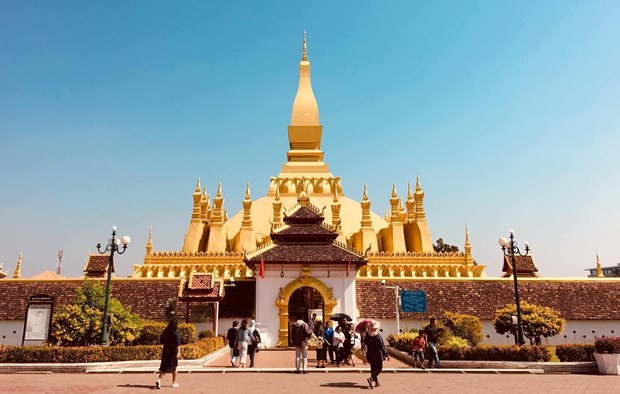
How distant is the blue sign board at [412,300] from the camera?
1056 inches

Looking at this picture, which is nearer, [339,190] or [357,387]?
[357,387]

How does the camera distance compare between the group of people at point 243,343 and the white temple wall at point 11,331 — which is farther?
the white temple wall at point 11,331

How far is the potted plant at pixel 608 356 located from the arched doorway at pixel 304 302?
13544mm

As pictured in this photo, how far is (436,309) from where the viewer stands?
1123 inches

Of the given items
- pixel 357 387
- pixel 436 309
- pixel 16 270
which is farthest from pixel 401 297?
pixel 16 270

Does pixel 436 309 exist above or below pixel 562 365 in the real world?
above

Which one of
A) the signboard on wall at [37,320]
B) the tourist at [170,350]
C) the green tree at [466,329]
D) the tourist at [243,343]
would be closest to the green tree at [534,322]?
the green tree at [466,329]

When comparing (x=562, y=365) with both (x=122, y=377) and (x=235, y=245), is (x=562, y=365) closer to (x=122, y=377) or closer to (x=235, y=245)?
(x=122, y=377)

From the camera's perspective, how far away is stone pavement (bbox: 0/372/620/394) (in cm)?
1246

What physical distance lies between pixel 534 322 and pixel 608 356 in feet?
26.9

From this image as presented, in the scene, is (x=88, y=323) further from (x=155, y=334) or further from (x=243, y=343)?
(x=243, y=343)

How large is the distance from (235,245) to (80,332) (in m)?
19.3

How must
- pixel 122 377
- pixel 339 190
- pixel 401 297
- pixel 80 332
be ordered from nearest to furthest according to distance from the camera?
pixel 122 377 → pixel 80 332 → pixel 401 297 → pixel 339 190

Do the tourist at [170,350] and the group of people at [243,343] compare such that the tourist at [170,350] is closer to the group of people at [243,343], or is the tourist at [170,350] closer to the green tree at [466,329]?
the group of people at [243,343]
